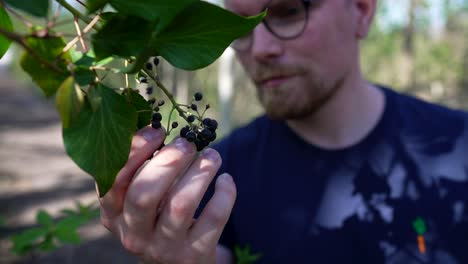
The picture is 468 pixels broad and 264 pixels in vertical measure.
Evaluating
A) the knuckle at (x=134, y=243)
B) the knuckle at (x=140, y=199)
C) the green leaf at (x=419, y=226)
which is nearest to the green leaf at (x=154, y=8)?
the knuckle at (x=140, y=199)

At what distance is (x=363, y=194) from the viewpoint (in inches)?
89.3

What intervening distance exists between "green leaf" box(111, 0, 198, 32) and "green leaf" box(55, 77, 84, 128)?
0.43 feet

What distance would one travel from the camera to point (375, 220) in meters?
2.21

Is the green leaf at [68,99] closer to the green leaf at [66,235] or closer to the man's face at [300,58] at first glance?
the green leaf at [66,235]

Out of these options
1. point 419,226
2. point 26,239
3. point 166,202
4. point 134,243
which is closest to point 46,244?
point 26,239

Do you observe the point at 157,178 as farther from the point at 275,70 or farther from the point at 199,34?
the point at 275,70

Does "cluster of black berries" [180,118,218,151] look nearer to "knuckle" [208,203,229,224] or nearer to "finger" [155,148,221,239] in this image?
"finger" [155,148,221,239]

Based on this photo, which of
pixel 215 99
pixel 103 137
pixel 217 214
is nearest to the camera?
pixel 103 137

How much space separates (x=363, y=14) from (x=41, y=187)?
9.57 m

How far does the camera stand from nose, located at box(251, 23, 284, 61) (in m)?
1.99

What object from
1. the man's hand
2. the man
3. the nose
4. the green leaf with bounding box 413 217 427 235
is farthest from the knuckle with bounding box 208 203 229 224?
the green leaf with bounding box 413 217 427 235

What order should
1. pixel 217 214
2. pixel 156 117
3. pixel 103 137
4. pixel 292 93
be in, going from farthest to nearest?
pixel 292 93, pixel 217 214, pixel 156 117, pixel 103 137

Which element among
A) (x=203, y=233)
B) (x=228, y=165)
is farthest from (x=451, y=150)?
(x=203, y=233)

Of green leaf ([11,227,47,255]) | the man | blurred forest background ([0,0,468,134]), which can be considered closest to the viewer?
green leaf ([11,227,47,255])
